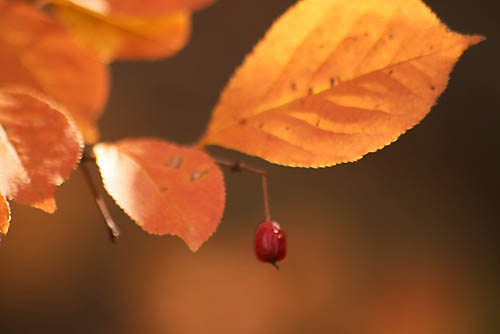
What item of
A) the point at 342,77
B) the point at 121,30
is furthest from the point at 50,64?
the point at 342,77

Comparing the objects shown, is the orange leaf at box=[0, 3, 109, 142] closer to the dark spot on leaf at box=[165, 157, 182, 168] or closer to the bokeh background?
the dark spot on leaf at box=[165, 157, 182, 168]

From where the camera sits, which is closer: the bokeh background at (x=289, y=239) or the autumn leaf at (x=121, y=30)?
the autumn leaf at (x=121, y=30)

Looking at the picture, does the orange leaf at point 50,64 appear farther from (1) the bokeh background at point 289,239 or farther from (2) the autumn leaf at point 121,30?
(1) the bokeh background at point 289,239

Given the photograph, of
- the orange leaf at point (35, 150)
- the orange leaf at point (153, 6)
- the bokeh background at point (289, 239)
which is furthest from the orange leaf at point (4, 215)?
the bokeh background at point (289, 239)

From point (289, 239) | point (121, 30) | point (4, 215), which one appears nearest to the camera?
point (4, 215)

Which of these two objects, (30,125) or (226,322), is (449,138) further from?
(30,125)

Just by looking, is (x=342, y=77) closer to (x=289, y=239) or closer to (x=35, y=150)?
(x=35, y=150)

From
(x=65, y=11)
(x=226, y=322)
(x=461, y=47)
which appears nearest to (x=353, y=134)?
(x=461, y=47)
